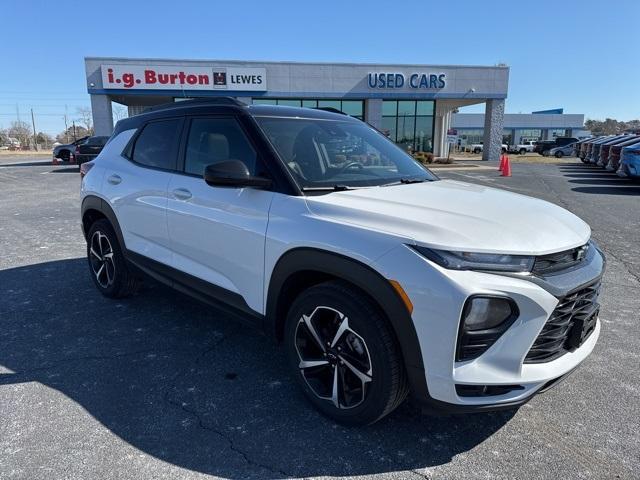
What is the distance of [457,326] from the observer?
212cm

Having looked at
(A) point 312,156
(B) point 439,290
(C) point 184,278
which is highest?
(A) point 312,156

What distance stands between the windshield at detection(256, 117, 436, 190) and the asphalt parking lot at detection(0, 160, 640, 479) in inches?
56.3

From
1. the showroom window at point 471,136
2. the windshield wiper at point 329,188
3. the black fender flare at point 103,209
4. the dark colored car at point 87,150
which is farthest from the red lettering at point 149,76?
the showroom window at point 471,136

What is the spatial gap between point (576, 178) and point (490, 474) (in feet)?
63.6

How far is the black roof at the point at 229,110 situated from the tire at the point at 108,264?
1163 millimetres

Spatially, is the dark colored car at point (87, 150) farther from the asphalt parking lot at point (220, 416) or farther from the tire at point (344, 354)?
the tire at point (344, 354)

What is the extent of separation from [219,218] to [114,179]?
1.85 m

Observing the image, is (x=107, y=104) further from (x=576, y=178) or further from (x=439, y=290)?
(x=439, y=290)

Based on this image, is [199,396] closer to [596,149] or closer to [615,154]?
[615,154]

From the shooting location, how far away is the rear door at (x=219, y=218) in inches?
117

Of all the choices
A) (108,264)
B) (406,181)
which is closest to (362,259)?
→ (406,181)

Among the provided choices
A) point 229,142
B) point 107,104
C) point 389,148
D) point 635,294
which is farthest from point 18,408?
point 107,104

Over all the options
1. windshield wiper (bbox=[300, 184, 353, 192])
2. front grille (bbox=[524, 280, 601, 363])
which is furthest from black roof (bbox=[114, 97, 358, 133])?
front grille (bbox=[524, 280, 601, 363])

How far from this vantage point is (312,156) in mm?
3205
